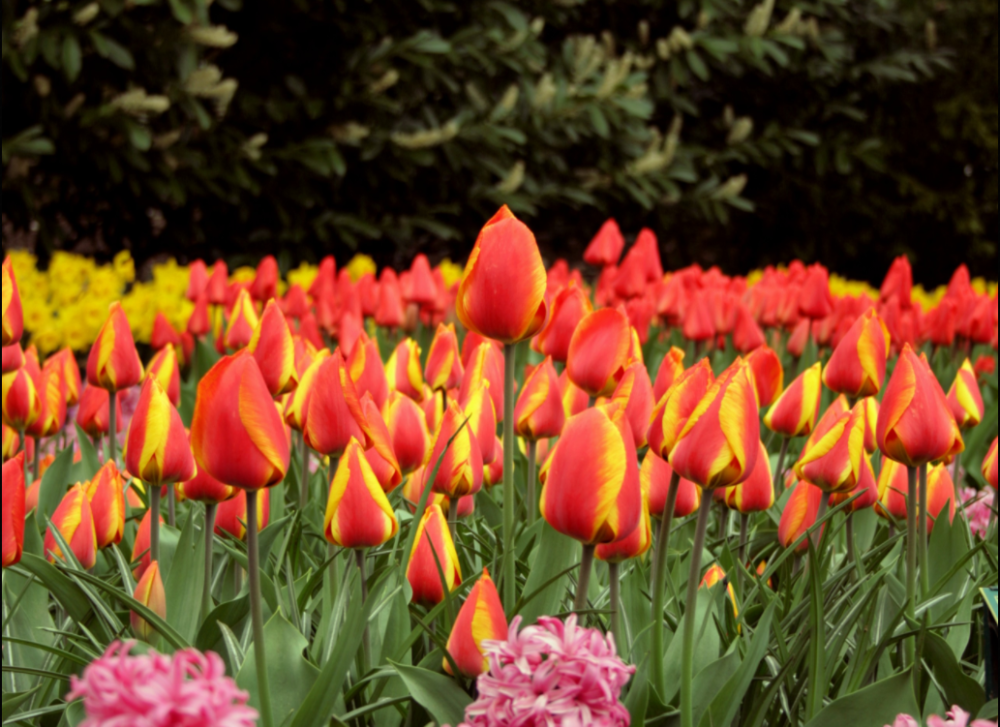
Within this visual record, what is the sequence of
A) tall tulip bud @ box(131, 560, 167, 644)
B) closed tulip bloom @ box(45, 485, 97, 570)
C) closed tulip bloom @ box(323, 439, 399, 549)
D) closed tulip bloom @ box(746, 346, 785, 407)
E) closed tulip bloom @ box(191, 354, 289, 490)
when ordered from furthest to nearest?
closed tulip bloom @ box(746, 346, 785, 407)
closed tulip bloom @ box(45, 485, 97, 570)
tall tulip bud @ box(131, 560, 167, 644)
closed tulip bloom @ box(323, 439, 399, 549)
closed tulip bloom @ box(191, 354, 289, 490)

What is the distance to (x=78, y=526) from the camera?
110cm

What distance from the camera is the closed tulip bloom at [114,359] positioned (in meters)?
1.40

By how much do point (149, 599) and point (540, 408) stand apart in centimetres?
52

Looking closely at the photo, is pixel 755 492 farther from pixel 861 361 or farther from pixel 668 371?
pixel 861 361

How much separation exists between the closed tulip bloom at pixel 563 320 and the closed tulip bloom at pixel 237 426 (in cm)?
59

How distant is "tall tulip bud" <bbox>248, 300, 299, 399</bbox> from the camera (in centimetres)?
117

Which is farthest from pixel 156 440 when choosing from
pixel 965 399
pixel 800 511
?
pixel 965 399

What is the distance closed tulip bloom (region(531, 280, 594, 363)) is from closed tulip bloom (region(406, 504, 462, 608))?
437 mm

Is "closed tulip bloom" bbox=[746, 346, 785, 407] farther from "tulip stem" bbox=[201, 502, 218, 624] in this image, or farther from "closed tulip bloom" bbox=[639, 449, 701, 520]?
"tulip stem" bbox=[201, 502, 218, 624]

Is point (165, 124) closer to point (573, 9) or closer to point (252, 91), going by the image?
point (252, 91)

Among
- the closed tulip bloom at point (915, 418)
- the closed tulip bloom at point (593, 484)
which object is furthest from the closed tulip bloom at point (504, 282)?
the closed tulip bloom at point (915, 418)

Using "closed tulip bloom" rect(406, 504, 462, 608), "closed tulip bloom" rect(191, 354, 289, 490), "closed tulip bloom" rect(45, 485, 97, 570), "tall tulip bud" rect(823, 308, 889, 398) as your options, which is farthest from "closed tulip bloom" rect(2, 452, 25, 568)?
"tall tulip bud" rect(823, 308, 889, 398)

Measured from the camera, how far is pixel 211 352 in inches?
110

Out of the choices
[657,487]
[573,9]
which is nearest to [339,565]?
[657,487]
